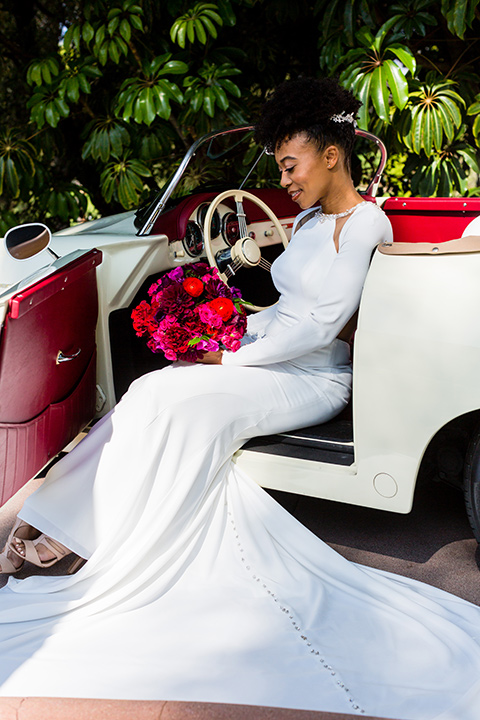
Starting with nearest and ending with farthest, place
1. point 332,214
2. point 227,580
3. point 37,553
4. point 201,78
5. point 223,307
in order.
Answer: point 227,580
point 37,553
point 223,307
point 332,214
point 201,78

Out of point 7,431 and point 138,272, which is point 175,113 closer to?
point 138,272

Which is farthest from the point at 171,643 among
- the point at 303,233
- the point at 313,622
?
the point at 303,233

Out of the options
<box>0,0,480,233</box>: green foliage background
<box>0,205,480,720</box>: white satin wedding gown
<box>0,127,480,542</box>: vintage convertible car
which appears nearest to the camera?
<box>0,205,480,720</box>: white satin wedding gown

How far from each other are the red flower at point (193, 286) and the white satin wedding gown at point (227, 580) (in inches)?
9.3

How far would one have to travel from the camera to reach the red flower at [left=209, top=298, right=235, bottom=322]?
1.93 m

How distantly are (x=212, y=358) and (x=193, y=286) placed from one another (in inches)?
9.3

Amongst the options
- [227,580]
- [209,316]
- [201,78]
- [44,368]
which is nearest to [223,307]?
[209,316]

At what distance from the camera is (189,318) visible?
6.31ft

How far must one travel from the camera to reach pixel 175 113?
194 inches

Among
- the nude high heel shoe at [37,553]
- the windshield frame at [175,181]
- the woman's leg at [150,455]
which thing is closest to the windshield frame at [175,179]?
the windshield frame at [175,181]

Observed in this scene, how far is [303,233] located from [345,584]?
1.14 m

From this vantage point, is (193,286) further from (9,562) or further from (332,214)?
(9,562)

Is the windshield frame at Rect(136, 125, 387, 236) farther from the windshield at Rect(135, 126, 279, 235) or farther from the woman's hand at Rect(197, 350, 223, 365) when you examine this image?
the woman's hand at Rect(197, 350, 223, 365)

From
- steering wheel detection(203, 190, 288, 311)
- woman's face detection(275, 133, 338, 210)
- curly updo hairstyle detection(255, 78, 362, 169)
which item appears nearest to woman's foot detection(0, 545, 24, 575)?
steering wheel detection(203, 190, 288, 311)
